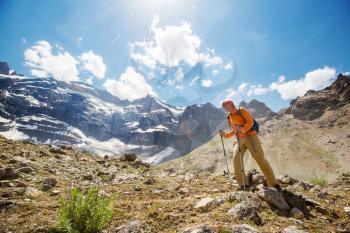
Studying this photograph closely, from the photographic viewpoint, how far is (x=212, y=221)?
24.6ft

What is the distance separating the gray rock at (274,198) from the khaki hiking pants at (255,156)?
5.08ft

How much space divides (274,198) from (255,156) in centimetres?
243

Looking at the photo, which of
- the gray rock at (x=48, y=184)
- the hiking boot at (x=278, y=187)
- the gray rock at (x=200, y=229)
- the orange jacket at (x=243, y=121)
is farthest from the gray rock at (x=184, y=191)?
the gray rock at (x=48, y=184)

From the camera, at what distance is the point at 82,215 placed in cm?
700

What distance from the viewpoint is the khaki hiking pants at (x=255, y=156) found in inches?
415

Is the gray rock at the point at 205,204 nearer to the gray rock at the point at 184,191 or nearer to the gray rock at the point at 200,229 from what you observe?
the gray rock at the point at 200,229

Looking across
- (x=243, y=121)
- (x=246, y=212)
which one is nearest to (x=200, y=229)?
(x=246, y=212)

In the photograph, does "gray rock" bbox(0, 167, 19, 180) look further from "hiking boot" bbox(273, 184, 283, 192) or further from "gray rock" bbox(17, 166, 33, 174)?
"hiking boot" bbox(273, 184, 283, 192)

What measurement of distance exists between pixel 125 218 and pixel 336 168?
208 meters

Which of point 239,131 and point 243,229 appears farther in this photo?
point 239,131

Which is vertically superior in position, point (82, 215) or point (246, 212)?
point (82, 215)

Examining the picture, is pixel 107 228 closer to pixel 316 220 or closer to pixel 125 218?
pixel 125 218

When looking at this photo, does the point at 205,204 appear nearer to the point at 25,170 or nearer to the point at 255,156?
the point at 255,156

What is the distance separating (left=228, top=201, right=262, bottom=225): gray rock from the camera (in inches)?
299
